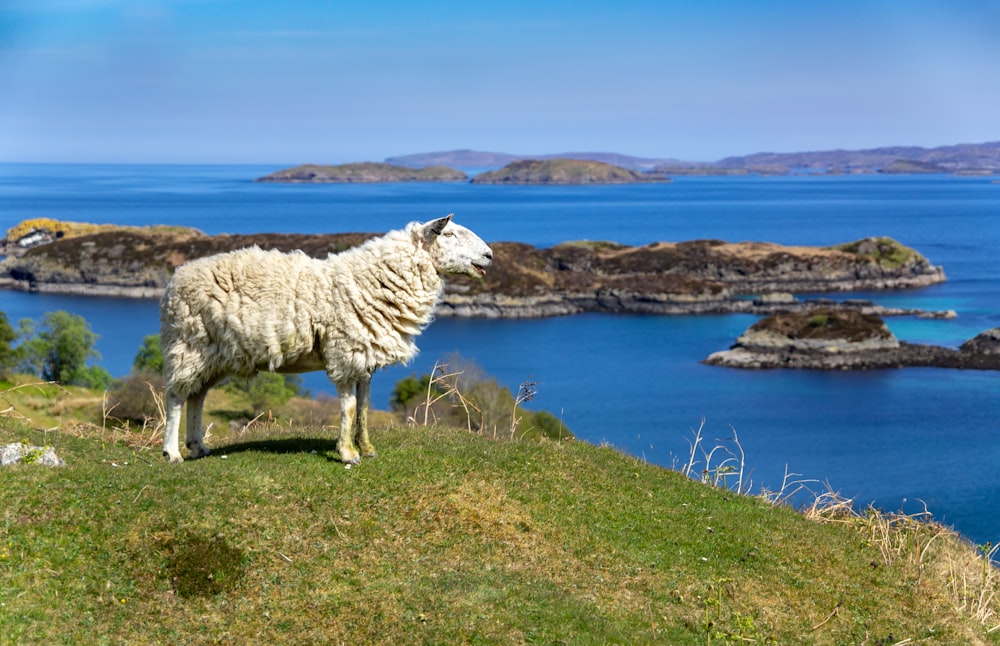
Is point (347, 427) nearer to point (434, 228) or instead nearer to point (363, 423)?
point (363, 423)

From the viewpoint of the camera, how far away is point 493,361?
312 feet

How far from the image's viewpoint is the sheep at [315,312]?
33.5ft

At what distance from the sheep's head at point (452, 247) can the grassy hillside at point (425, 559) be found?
2.20m

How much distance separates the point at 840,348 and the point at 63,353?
69.1m

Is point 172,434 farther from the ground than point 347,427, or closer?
closer

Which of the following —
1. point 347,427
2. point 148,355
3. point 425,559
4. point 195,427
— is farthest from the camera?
point 148,355

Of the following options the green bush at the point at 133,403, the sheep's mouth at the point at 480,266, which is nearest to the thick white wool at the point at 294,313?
the sheep's mouth at the point at 480,266

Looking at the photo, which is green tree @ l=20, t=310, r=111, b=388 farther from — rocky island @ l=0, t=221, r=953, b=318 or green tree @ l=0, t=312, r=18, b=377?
rocky island @ l=0, t=221, r=953, b=318

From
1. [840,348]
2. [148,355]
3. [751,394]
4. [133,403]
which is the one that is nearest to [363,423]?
[133,403]

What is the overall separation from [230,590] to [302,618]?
705 mm

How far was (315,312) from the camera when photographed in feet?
33.6

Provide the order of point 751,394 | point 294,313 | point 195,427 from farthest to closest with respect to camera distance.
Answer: point 751,394 → point 195,427 → point 294,313

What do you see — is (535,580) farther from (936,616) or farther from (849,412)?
(849,412)

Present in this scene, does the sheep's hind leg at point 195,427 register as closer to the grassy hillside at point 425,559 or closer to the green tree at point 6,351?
the grassy hillside at point 425,559
